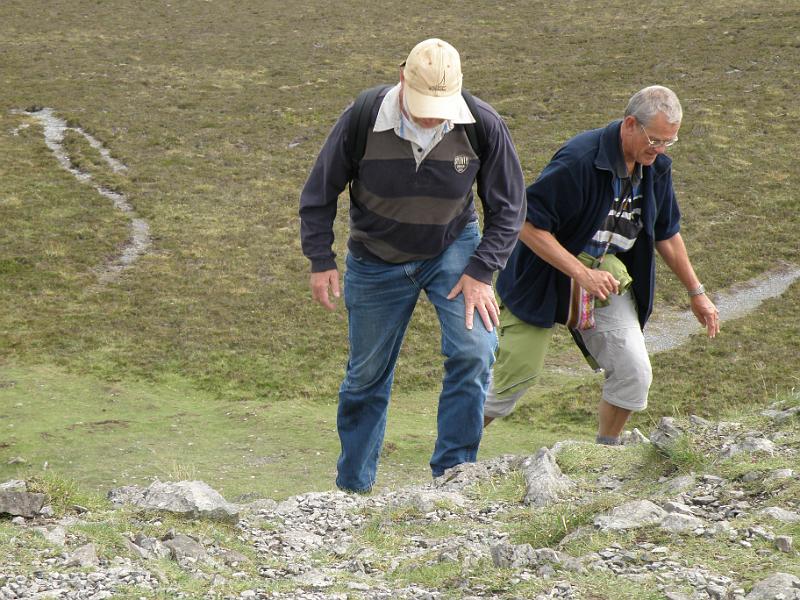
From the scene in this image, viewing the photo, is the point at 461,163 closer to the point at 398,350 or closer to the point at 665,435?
the point at 398,350

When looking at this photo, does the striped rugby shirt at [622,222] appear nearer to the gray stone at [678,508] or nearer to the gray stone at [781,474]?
the gray stone at [781,474]

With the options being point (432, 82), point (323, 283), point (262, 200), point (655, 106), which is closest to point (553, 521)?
point (323, 283)

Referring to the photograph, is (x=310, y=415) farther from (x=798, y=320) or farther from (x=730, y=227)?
(x=730, y=227)

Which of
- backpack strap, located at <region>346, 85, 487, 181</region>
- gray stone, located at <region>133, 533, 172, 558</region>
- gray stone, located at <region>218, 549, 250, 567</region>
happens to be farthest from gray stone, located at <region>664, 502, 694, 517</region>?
gray stone, located at <region>133, 533, 172, 558</region>

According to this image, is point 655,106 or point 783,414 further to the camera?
point 783,414

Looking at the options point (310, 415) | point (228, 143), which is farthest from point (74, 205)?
point (310, 415)

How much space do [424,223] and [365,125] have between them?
2.15 ft

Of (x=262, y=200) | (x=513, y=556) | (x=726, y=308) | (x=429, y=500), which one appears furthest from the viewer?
(x=262, y=200)

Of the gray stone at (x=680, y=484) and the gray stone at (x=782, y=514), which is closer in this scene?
the gray stone at (x=782, y=514)

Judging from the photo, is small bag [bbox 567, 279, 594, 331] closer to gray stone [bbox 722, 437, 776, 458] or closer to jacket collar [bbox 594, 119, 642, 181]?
jacket collar [bbox 594, 119, 642, 181]

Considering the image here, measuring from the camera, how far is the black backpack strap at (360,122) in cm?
575

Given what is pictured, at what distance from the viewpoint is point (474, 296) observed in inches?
239

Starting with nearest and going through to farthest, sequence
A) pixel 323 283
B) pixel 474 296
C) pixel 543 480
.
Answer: pixel 543 480, pixel 474 296, pixel 323 283

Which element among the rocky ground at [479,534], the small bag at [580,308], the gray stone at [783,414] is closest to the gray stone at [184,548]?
the rocky ground at [479,534]
